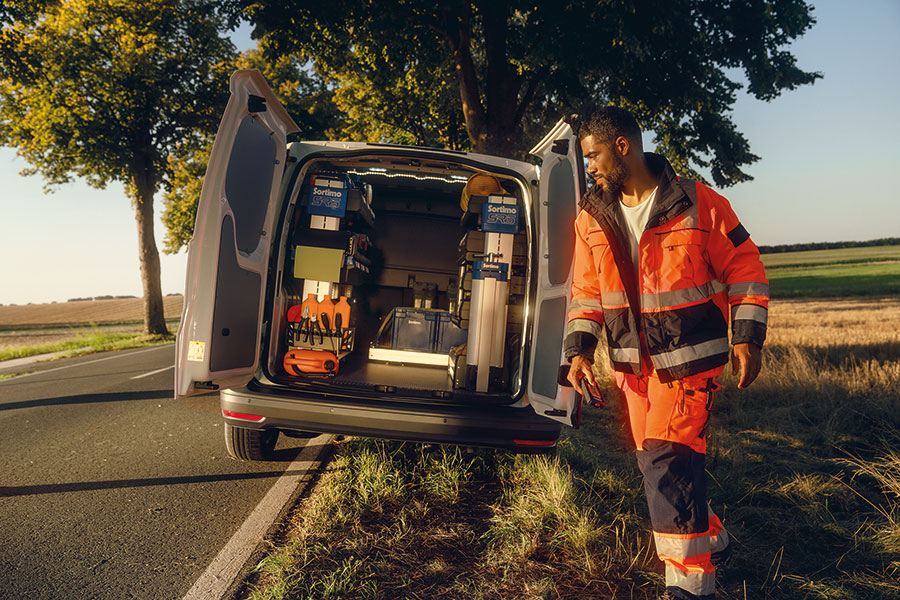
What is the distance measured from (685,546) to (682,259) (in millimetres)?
1171

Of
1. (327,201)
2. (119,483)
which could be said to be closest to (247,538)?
(119,483)

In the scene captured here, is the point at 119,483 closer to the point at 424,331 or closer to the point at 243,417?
the point at 243,417

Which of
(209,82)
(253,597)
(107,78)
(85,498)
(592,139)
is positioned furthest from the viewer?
(209,82)

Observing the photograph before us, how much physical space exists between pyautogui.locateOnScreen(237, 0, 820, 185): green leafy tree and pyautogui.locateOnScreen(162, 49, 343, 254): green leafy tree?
260 inches

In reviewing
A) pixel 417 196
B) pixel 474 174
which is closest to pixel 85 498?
pixel 474 174

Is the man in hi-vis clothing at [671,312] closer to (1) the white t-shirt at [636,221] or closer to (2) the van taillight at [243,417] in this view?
(1) the white t-shirt at [636,221]

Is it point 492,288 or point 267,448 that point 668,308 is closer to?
point 492,288

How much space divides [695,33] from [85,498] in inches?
393

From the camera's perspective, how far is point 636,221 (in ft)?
8.28

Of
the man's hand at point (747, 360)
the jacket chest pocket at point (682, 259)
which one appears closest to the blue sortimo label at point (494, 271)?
the jacket chest pocket at point (682, 259)

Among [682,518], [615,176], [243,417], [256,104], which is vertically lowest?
[682,518]

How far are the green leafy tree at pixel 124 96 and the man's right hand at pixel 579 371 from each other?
15.5 m

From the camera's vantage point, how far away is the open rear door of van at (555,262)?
3324 mm

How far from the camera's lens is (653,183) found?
2.52 metres
